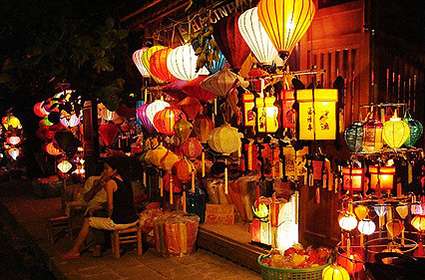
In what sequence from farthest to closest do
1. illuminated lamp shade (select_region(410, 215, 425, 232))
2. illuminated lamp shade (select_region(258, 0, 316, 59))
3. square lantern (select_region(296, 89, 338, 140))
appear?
illuminated lamp shade (select_region(410, 215, 425, 232)) → square lantern (select_region(296, 89, 338, 140)) → illuminated lamp shade (select_region(258, 0, 316, 59))

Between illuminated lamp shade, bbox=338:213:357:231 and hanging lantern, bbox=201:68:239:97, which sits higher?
hanging lantern, bbox=201:68:239:97

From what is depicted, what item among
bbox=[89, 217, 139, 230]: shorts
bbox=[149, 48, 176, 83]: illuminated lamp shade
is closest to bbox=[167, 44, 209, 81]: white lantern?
bbox=[149, 48, 176, 83]: illuminated lamp shade

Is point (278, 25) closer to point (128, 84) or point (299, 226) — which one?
point (299, 226)

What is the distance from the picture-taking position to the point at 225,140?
889cm

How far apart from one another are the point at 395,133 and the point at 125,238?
6.85 metres

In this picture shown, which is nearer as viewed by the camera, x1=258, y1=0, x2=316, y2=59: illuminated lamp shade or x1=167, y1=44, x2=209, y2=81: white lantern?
x1=258, y1=0, x2=316, y2=59: illuminated lamp shade

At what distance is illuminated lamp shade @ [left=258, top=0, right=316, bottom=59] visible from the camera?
6.04 m

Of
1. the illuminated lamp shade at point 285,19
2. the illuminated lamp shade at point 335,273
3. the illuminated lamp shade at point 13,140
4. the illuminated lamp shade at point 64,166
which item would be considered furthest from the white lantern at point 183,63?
the illuminated lamp shade at point 13,140

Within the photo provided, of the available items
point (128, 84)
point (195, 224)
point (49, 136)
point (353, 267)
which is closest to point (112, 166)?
point (195, 224)

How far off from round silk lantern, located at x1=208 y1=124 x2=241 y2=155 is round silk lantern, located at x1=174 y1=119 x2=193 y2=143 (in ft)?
3.84

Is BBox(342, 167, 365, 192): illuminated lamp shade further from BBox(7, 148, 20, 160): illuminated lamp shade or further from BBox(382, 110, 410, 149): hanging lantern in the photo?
BBox(7, 148, 20, 160): illuminated lamp shade

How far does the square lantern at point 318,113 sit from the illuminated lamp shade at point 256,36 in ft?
2.33

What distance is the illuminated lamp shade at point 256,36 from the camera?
6797 mm

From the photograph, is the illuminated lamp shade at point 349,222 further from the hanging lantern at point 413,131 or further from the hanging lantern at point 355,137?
the hanging lantern at point 413,131
